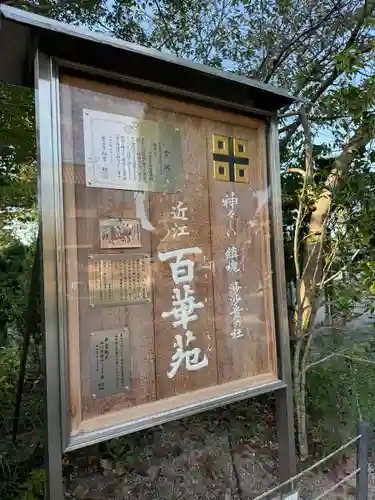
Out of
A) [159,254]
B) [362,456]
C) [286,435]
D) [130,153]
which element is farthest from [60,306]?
[362,456]

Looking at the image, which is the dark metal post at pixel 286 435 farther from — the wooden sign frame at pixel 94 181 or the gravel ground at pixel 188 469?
the gravel ground at pixel 188 469

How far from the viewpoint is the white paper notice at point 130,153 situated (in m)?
1.84

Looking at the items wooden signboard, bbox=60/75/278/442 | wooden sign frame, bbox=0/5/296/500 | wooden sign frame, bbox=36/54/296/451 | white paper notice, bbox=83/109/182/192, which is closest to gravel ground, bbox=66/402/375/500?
wooden sign frame, bbox=0/5/296/500

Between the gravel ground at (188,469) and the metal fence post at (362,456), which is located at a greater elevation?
the metal fence post at (362,456)

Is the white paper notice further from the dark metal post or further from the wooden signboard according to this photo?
the dark metal post

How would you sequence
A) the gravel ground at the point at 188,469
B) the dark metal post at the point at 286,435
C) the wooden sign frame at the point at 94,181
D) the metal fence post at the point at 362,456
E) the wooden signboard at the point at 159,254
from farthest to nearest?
the gravel ground at the point at 188,469, the dark metal post at the point at 286,435, the metal fence post at the point at 362,456, the wooden signboard at the point at 159,254, the wooden sign frame at the point at 94,181

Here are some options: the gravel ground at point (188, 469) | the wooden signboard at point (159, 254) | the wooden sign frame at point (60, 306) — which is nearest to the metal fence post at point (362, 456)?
the wooden signboard at point (159, 254)

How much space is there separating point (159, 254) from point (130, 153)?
535 millimetres

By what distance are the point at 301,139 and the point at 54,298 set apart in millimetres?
3209

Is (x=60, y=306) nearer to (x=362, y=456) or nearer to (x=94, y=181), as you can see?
(x=94, y=181)

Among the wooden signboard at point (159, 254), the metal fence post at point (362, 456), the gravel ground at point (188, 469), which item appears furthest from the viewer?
the gravel ground at point (188, 469)

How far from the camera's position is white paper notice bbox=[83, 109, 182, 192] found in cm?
184

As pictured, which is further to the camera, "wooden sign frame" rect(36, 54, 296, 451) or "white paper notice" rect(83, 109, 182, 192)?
"white paper notice" rect(83, 109, 182, 192)

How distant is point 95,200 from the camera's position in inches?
72.3
